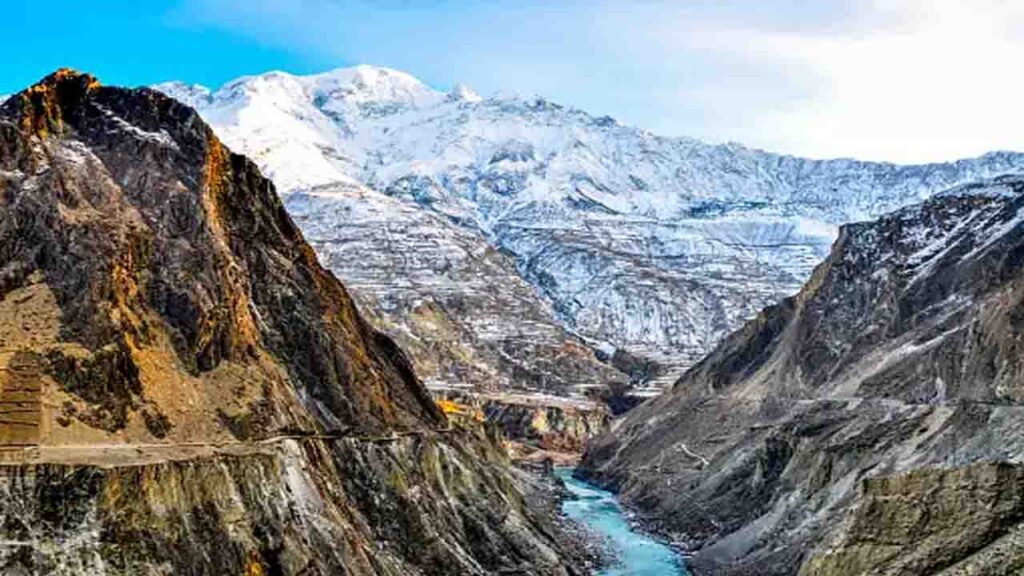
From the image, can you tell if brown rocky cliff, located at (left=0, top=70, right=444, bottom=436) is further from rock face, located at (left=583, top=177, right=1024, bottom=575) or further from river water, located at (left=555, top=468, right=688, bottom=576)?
rock face, located at (left=583, top=177, right=1024, bottom=575)

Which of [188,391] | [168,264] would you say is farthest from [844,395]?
[188,391]

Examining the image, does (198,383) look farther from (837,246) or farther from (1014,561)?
(837,246)

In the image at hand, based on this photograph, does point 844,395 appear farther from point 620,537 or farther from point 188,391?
point 188,391

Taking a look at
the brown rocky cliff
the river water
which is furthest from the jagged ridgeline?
the river water

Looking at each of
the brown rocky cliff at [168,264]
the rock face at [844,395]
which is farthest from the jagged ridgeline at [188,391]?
the rock face at [844,395]

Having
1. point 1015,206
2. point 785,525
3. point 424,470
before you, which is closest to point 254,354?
point 424,470

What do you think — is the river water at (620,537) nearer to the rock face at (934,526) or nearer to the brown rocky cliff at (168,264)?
the brown rocky cliff at (168,264)
